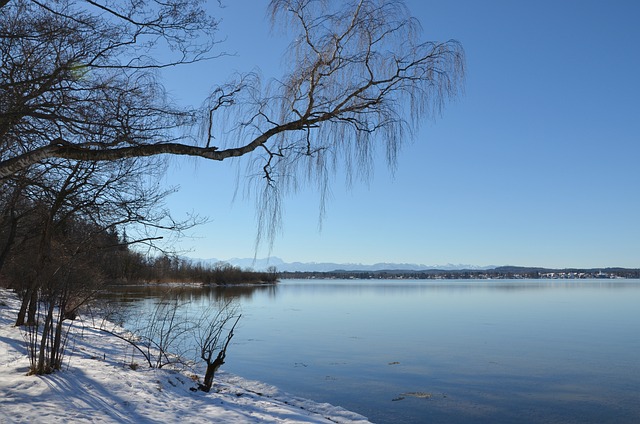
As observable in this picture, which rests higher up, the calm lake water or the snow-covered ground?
the snow-covered ground

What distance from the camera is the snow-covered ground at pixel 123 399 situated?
6.49 m

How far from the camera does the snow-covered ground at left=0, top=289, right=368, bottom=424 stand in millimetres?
6492

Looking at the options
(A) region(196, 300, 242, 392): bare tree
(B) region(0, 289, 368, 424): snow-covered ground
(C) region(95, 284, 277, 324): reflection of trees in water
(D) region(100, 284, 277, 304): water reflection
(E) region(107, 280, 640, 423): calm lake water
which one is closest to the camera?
(B) region(0, 289, 368, 424): snow-covered ground

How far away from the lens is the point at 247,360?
15.9m

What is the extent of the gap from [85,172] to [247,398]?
633 cm

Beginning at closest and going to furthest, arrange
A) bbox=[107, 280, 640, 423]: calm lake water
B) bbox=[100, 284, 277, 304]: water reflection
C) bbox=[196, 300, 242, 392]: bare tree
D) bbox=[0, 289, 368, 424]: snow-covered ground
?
bbox=[0, 289, 368, 424]: snow-covered ground < bbox=[196, 300, 242, 392]: bare tree < bbox=[107, 280, 640, 423]: calm lake water < bbox=[100, 284, 277, 304]: water reflection

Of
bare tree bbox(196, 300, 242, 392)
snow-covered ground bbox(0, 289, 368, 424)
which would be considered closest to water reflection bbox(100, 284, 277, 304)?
bare tree bbox(196, 300, 242, 392)

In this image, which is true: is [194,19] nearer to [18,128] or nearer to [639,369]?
[18,128]

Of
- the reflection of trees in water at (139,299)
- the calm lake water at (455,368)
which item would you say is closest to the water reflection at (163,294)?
the reflection of trees in water at (139,299)

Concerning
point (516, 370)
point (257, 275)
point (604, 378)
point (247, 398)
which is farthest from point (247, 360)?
point (257, 275)

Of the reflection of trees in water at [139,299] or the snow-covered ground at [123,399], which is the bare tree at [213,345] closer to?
the snow-covered ground at [123,399]

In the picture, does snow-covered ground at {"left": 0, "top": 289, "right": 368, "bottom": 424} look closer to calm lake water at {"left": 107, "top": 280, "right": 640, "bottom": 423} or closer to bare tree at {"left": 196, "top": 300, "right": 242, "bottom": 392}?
bare tree at {"left": 196, "top": 300, "right": 242, "bottom": 392}

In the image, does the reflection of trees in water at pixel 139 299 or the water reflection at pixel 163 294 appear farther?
the water reflection at pixel 163 294

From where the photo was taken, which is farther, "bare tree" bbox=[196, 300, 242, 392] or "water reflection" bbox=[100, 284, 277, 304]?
"water reflection" bbox=[100, 284, 277, 304]
